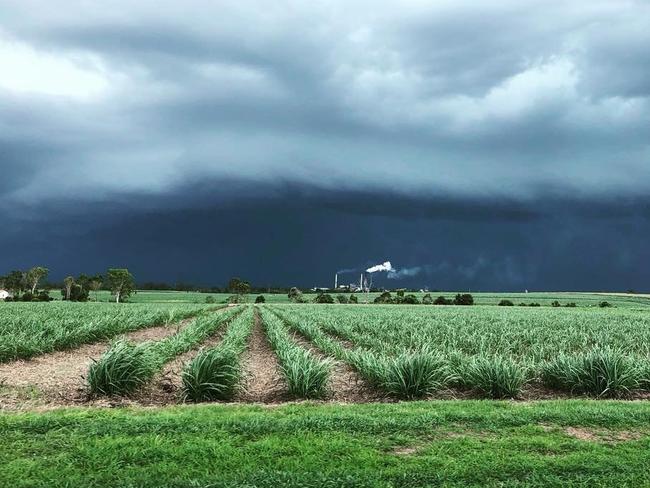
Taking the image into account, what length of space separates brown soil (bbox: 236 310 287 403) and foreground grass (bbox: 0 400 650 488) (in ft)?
5.85

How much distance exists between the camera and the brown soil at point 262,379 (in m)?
10.6

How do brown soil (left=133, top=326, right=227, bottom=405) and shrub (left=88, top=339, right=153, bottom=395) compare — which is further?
brown soil (left=133, top=326, right=227, bottom=405)

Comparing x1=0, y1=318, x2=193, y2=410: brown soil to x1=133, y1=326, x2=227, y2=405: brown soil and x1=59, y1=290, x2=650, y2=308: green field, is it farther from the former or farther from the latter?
x1=59, y1=290, x2=650, y2=308: green field

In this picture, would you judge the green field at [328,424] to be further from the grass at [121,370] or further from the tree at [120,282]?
the tree at [120,282]

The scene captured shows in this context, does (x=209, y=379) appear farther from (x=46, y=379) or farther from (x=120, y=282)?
(x=120, y=282)

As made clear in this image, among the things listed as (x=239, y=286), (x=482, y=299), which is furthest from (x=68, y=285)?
(x=482, y=299)

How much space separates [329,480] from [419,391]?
5.29m

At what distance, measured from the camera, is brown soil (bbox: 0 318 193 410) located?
32.3 ft

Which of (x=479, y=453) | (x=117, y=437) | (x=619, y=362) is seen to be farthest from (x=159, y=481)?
(x=619, y=362)

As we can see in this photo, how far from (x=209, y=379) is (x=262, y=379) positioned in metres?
2.51

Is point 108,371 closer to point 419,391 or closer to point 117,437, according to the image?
point 117,437

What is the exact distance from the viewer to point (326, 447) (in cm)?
670

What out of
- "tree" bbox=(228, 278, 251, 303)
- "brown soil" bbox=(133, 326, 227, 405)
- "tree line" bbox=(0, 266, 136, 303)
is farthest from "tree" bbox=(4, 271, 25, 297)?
"brown soil" bbox=(133, 326, 227, 405)

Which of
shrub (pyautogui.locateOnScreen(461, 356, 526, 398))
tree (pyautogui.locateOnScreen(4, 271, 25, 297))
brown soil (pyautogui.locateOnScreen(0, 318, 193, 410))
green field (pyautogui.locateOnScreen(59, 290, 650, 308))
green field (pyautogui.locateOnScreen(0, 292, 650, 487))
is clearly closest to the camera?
green field (pyautogui.locateOnScreen(0, 292, 650, 487))
